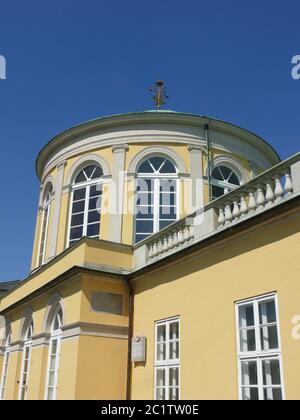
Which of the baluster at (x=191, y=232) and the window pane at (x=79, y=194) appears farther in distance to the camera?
the window pane at (x=79, y=194)

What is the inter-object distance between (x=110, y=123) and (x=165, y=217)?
11.7 ft

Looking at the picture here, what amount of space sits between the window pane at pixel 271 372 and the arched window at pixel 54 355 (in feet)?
16.8

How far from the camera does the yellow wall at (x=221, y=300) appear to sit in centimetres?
666

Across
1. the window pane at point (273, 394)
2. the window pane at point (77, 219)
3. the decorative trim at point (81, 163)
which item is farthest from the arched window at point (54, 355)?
the window pane at point (273, 394)

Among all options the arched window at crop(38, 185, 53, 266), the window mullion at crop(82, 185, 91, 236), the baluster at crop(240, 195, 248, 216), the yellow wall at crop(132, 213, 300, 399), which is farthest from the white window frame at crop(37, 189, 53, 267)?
the baluster at crop(240, 195, 248, 216)

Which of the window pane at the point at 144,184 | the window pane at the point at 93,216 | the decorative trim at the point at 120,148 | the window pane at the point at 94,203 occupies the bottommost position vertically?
the window pane at the point at 93,216

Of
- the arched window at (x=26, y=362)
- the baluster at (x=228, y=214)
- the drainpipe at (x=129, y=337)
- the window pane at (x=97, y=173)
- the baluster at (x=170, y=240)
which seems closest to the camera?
the baluster at (x=228, y=214)

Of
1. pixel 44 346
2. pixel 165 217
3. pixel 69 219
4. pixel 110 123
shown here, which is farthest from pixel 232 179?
pixel 44 346

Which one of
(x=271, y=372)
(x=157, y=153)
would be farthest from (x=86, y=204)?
(x=271, y=372)

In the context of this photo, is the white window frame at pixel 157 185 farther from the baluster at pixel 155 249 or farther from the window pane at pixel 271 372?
the window pane at pixel 271 372

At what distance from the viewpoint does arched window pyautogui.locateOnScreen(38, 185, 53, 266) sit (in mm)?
15234

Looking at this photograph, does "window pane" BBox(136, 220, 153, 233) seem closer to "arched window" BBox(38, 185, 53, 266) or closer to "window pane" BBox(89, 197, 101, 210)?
"window pane" BBox(89, 197, 101, 210)

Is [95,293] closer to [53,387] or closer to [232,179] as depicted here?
[53,387]

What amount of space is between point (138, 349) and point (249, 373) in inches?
120
